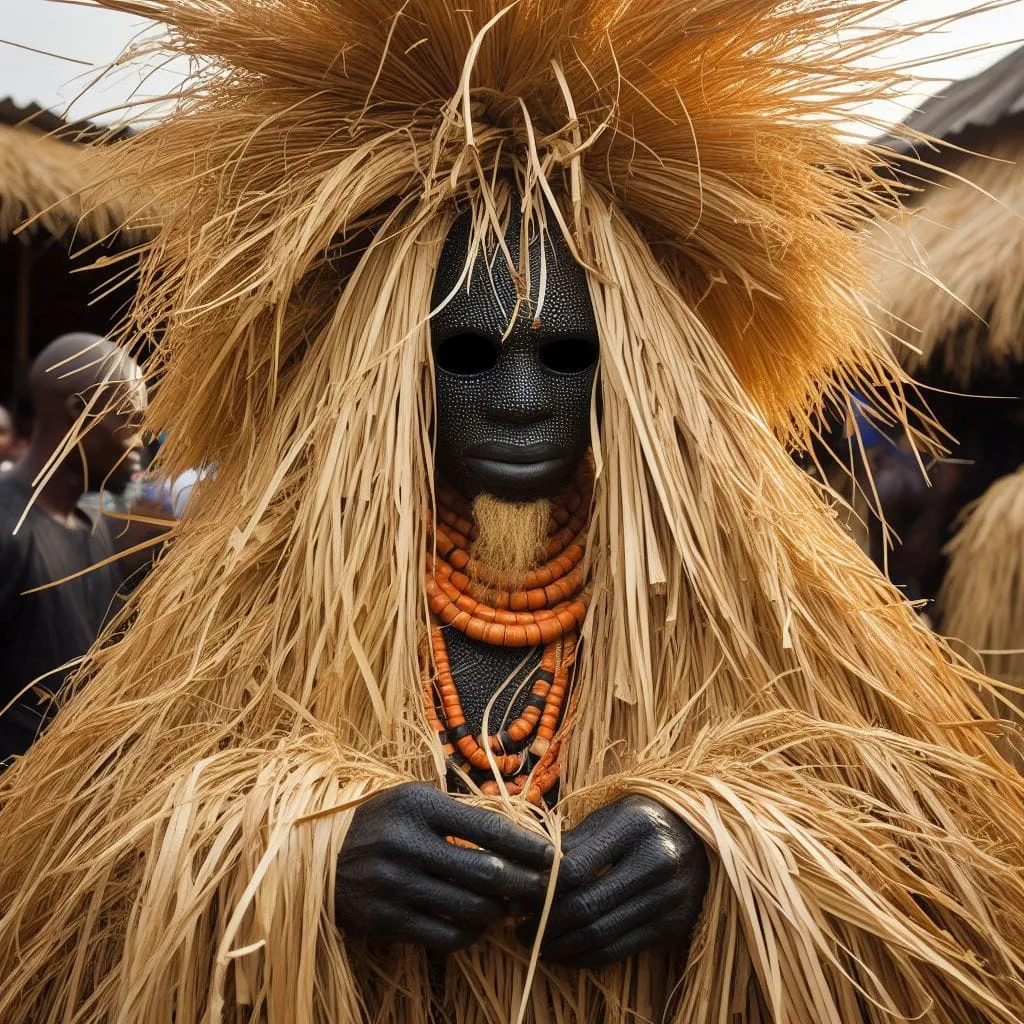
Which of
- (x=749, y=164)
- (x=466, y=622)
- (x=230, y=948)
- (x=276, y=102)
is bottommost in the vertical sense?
(x=230, y=948)

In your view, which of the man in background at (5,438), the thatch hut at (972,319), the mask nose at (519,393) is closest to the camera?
the mask nose at (519,393)

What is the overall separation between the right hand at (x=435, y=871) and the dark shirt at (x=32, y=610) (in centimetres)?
110

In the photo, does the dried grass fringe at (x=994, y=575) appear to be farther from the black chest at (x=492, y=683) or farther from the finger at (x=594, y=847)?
the finger at (x=594, y=847)

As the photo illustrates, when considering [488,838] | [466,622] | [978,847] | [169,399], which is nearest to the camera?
[488,838]

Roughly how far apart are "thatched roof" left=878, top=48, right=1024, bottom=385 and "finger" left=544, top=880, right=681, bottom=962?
197 cm

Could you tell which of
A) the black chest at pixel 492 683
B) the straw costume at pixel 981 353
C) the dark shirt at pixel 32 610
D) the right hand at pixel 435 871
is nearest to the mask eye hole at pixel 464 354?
the black chest at pixel 492 683

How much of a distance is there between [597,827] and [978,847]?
1.21 feet

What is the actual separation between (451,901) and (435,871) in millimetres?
27

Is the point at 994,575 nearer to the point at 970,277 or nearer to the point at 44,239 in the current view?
the point at 970,277

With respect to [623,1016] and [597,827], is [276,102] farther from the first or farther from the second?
[623,1016]

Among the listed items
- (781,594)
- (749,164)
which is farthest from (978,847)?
(749,164)

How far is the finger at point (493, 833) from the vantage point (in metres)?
0.93

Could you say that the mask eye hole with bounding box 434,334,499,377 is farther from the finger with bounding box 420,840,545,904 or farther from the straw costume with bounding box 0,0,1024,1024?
the finger with bounding box 420,840,545,904

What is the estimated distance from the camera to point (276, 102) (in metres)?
1.22
